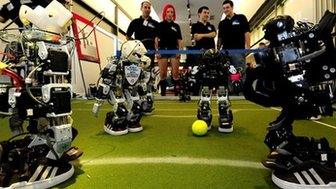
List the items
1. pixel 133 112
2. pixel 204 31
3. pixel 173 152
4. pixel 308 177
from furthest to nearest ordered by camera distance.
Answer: pixel 204 31 → pixel 133 112 → pixel 173 152 → pixel 308 177

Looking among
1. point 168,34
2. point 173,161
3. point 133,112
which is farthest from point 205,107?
point 168,34

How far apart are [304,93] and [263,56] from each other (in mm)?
282

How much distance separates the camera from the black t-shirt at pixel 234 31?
5.96 meters

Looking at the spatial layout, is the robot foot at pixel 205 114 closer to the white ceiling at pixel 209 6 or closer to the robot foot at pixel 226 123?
the robot foot at pixel 226 123

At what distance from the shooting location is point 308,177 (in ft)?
5.03

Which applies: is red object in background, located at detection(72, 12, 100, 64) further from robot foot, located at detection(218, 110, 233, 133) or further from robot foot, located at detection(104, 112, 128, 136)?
robot foot, located at detection(218, 110, 233, 133)

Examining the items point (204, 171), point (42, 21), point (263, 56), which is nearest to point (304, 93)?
point (263, 56)

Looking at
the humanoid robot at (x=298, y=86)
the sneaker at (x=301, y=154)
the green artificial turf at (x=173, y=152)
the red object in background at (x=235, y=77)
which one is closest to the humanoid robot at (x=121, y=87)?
the green artificial turf at (x=173, y=152)

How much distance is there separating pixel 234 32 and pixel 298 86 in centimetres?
482

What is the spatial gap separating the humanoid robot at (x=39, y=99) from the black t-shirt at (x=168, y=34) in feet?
15.8

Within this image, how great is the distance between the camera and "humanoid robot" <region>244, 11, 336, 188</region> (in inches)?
59.1

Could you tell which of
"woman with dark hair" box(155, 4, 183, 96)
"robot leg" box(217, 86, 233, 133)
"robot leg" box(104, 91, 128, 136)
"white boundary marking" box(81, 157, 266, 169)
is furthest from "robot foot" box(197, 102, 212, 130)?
"woman with dark hair" box(155, 4, 183, 96)

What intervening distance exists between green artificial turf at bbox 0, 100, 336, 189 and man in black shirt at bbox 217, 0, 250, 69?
8.36 feet

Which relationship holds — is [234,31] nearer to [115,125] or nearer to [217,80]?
[217,80]
